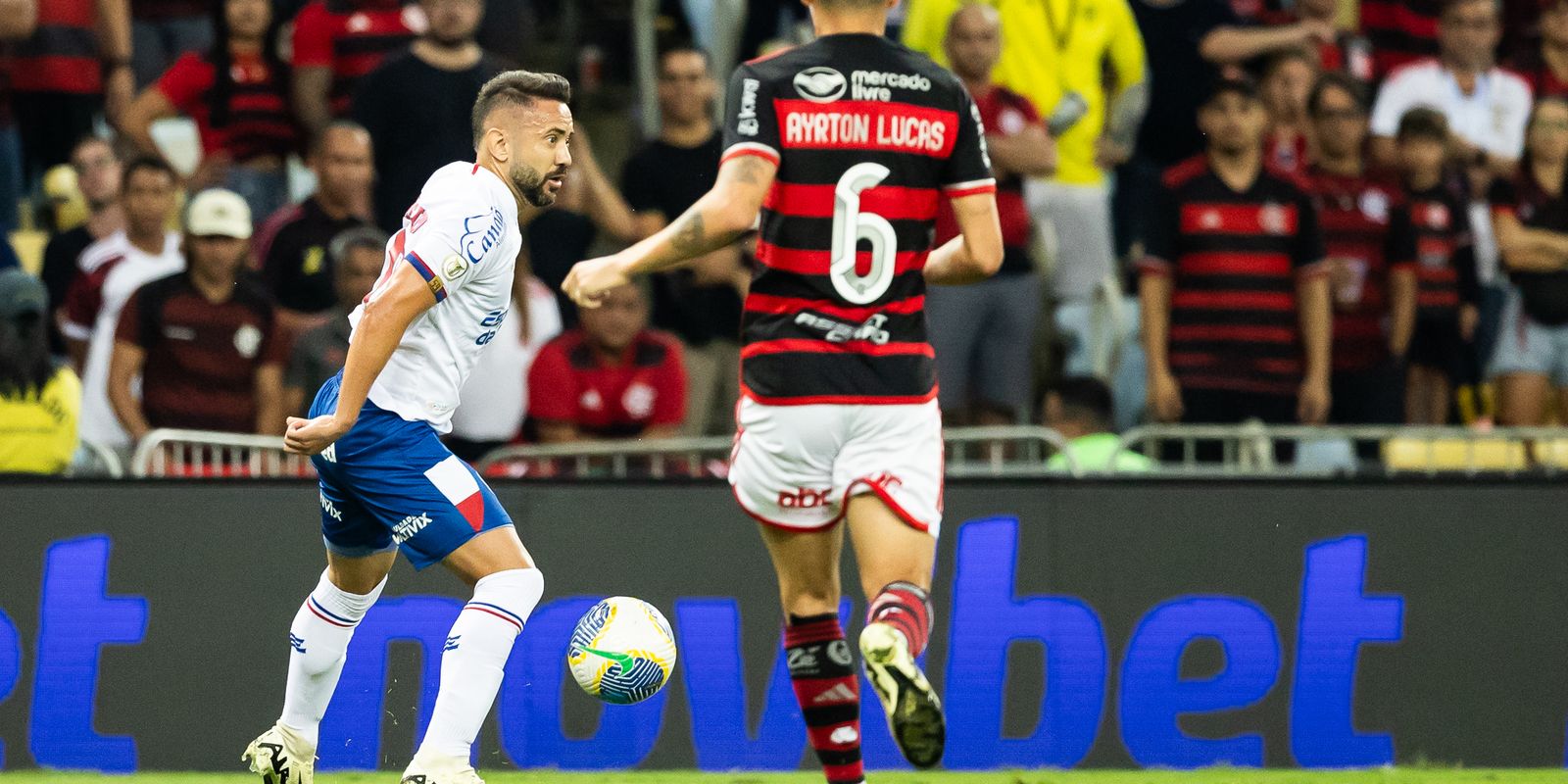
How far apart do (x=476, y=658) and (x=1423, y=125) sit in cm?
758

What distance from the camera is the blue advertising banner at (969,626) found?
27.8ft

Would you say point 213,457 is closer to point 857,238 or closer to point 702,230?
point 702,230

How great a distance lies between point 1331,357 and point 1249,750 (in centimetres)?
303

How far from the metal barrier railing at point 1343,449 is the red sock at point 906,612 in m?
3.73

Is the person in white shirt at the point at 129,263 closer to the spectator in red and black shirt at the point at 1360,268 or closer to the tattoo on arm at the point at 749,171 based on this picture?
the tattoo on arm at the point at 749,171

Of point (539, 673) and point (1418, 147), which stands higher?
point (1418, 147)

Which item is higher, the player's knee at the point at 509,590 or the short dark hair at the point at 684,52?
the short dark hair at the point at 684,52

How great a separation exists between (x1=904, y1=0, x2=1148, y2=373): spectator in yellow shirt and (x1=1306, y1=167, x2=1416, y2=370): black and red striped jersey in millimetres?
1223

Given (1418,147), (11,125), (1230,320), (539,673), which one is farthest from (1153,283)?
(11,125)

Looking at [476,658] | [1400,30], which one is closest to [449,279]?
[476,658]

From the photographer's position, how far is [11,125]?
448 inches

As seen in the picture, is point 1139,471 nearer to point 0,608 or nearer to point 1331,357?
point 1331,357

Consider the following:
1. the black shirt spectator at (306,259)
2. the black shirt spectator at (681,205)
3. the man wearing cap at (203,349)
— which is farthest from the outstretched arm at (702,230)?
the black shirt spectator at (306,259)

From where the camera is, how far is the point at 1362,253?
11.1 m
